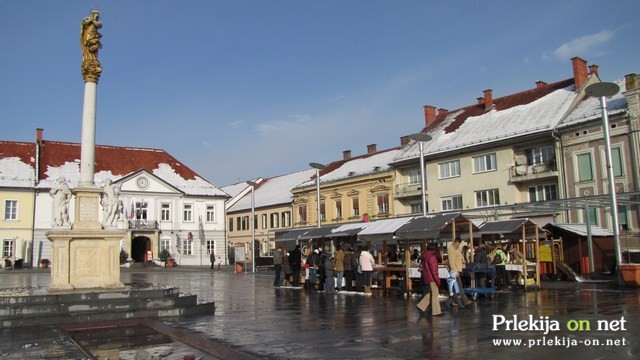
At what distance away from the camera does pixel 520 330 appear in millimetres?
10625

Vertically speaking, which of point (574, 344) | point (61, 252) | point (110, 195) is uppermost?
point (110, 195)

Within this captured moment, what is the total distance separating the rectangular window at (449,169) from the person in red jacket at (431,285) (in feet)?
104

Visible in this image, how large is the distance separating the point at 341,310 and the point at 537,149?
29173mm

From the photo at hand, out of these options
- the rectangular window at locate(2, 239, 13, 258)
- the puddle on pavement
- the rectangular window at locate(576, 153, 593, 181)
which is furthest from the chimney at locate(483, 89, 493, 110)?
the rectangular window at locate(2, 239, 13, 258)

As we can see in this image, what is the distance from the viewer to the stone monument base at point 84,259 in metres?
14.8

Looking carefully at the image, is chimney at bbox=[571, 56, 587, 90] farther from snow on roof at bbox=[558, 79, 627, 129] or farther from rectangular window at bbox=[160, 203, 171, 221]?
rectangular window at bbox=[160, 203, 171, 221]

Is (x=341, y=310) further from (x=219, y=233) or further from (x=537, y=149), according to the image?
(x=219, y=233)

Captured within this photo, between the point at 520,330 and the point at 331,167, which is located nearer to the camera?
the point at 520,330

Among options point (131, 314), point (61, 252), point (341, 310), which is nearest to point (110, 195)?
point (61, 252)

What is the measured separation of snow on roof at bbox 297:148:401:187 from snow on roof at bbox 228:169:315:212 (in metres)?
5.51

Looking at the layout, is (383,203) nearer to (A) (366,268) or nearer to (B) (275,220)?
(B) (275,220)

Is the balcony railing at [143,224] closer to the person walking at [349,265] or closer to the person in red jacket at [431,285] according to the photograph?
the person walking at [349,265]

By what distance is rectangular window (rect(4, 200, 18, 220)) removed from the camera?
5225 centimetres

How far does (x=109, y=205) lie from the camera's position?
52.5 ft
